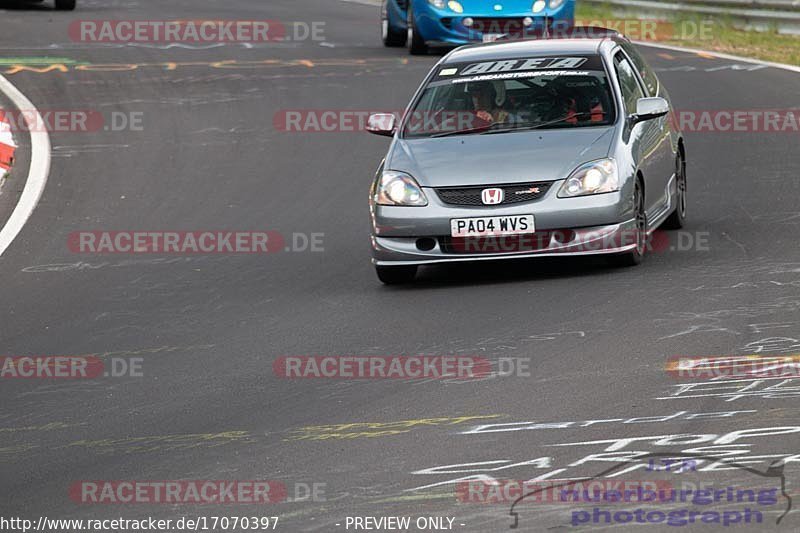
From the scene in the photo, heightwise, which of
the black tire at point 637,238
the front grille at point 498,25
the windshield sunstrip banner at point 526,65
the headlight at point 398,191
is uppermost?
the windshield sunstrip banner at point 526,65

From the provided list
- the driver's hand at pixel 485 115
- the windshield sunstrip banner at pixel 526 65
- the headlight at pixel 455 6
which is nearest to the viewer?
the driver's hand at pixel 485 115

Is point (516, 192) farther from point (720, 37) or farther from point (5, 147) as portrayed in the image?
point (720, 37)

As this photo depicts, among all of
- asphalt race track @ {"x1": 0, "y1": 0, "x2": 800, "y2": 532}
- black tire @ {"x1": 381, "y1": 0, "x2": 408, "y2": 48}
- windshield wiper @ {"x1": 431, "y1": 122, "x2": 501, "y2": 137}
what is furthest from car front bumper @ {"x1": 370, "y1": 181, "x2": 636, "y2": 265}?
black tire @ {"x1": 381, "y1": 0, "x2": 408, "y2": 48}

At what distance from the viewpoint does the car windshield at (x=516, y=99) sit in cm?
1177

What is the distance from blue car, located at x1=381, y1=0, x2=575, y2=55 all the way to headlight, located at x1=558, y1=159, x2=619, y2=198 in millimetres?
12046

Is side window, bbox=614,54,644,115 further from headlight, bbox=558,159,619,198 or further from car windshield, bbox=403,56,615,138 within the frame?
headlight, bbox=558,159,619,198

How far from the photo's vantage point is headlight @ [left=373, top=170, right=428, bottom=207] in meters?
11.1

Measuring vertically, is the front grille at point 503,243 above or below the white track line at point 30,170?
above

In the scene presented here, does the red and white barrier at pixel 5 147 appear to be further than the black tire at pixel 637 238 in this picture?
Yes

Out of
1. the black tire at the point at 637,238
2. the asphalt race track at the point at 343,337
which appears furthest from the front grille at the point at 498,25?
the black tire at the point at 637,238

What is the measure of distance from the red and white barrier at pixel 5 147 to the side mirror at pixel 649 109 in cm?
702

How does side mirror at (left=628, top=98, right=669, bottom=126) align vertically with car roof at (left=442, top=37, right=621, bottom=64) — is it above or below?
below

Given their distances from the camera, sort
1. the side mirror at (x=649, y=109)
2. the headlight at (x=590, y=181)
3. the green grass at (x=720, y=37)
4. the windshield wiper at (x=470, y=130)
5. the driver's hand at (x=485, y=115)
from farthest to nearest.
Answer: the green grass at (x=720, y=37) < the driver's hand at (x=485, y=115) < the windshield wiper at (x=470, y=130) < the side mirror at (x=649, y=109) < the headlight at (x=590, y=181)

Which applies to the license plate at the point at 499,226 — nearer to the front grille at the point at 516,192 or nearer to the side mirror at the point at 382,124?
the front grille at the point at 516,192
